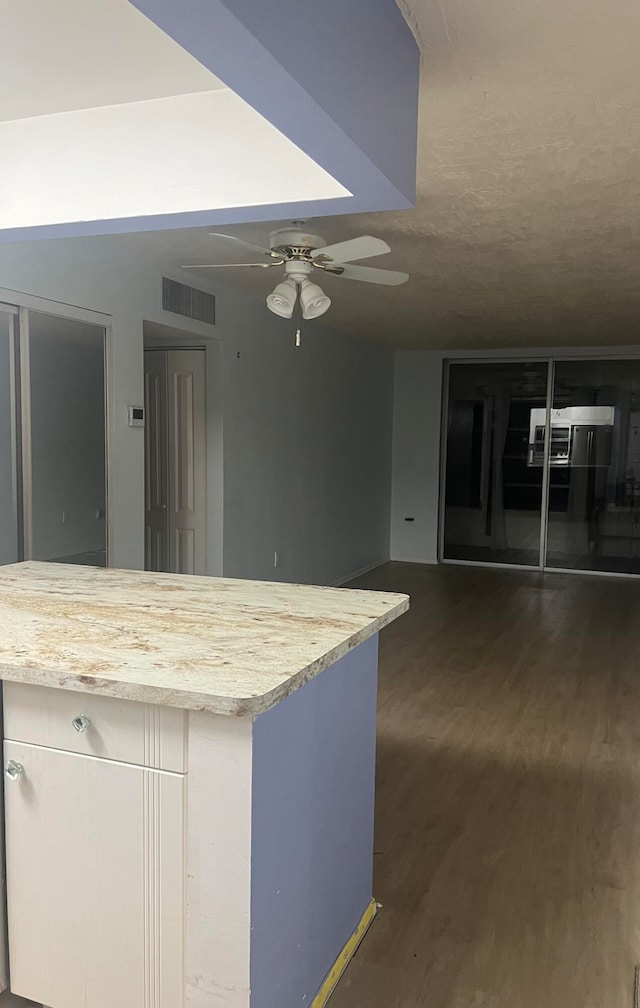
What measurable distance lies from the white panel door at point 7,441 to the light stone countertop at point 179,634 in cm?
87

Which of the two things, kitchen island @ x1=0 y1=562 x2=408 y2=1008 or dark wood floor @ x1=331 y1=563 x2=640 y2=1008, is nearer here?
kitchen island @ x1=0 y1=562 x2=408 y2=1008

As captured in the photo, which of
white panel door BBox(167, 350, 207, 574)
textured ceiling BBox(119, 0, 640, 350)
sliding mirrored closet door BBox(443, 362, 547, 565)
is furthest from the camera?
sliding mirrored closet door BBox(443, 362, 547, 565)

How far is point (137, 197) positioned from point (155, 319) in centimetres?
211

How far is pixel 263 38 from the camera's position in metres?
1.31

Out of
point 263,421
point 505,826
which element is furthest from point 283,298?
point 505,826

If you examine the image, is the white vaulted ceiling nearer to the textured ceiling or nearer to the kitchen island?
the textured ceiling

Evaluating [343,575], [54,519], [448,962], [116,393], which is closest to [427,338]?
[343,575]

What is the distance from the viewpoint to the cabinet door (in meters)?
1.54

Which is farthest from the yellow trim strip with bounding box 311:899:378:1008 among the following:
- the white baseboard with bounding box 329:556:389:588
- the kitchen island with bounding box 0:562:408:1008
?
the white baseboard with bounding box 329:556:389:588

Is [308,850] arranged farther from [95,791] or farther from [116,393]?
[116,393]

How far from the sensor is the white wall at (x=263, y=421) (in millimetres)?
3949

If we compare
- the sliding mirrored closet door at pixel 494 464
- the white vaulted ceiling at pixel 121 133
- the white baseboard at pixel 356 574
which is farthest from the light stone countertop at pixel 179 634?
the sliding mirrored closet door at pixel 494 464

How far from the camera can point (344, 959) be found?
6.64 ft

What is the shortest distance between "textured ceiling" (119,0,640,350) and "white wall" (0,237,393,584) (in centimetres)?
36
